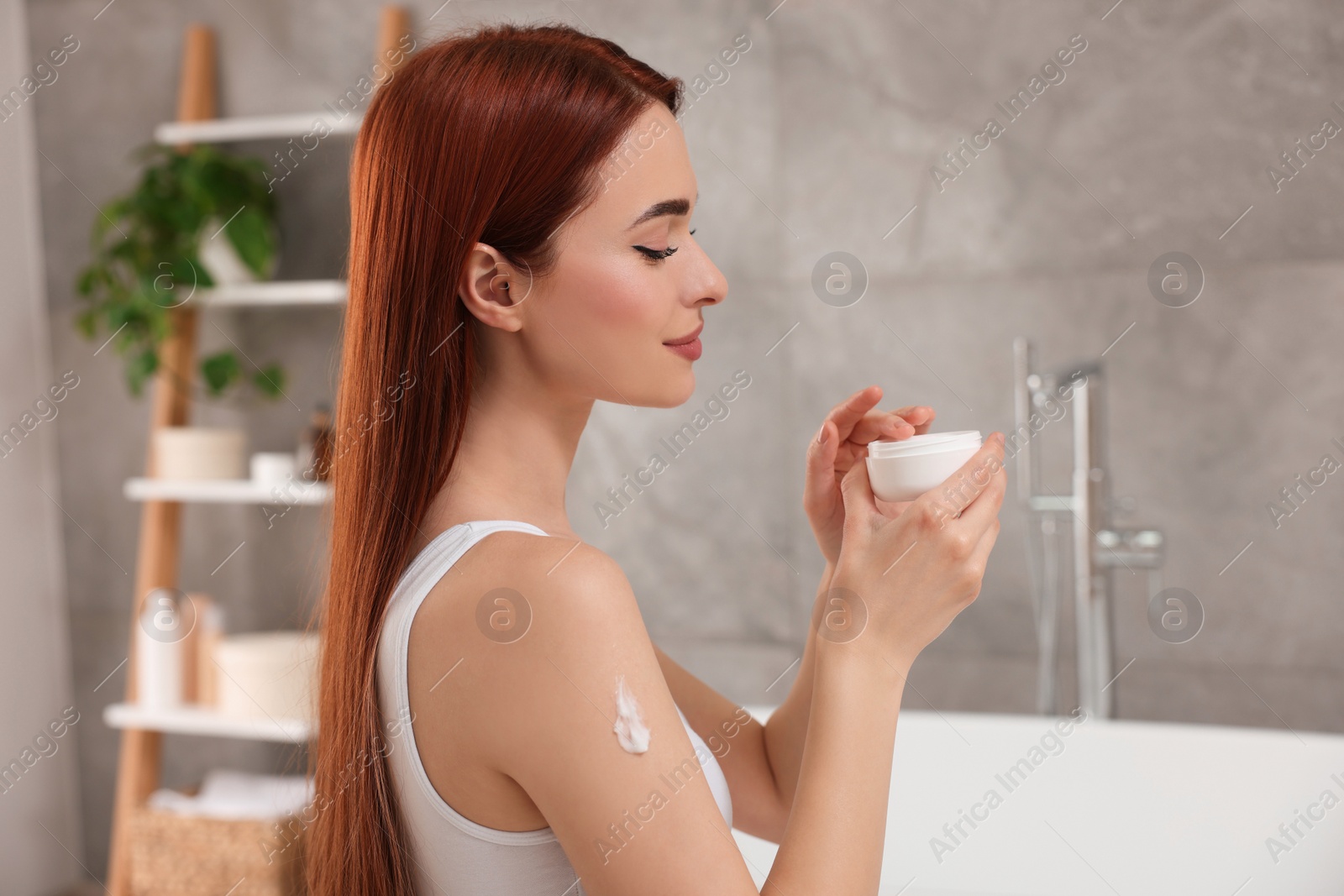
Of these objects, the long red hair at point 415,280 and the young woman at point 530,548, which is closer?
the young woman at point 530,548

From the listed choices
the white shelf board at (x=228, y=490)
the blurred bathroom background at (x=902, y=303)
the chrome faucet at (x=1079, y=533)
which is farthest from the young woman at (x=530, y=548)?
the white shelf board at (x=228, y=490)

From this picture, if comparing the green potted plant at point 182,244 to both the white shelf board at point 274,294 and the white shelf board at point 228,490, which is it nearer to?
the white shelf board at point 274,294

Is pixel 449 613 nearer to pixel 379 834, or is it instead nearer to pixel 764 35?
pixel 379 834

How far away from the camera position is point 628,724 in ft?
2.18

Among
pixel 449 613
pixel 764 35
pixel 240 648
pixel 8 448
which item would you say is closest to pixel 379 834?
pixel 449 613

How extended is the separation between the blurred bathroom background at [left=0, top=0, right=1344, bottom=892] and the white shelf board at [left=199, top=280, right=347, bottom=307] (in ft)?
0.36

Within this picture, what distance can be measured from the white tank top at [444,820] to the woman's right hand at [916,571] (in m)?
0.15

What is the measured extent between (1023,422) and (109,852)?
232cm

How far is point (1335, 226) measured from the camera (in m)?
1.91

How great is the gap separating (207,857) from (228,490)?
742 mm

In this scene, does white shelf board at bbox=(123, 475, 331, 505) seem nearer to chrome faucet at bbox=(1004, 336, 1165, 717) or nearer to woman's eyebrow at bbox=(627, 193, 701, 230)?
chrome faucet at bbox=(1004, 336, 1165, 717)

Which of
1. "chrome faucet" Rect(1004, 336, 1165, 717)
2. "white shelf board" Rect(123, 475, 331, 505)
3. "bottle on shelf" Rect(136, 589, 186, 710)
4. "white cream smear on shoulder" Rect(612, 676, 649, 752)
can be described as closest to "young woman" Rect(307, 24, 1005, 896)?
"white cream smear on shoulder" Rect(612, 676, 649, 752)

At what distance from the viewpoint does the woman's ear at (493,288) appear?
2.62 feet

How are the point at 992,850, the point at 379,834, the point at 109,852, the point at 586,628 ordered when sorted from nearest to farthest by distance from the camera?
the point at 586,628
the point at 379,834
the point at 992,850
the point at 109,852
